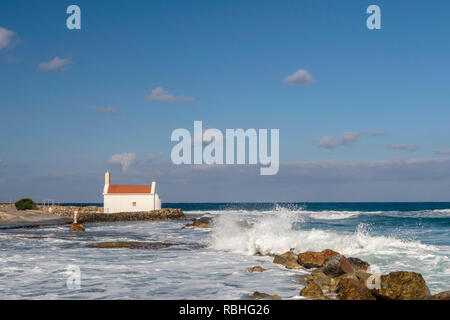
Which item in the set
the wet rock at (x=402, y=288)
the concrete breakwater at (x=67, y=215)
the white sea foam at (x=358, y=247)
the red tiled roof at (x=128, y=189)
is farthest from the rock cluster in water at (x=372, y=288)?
the red tiled roof at (x=128, y=189)

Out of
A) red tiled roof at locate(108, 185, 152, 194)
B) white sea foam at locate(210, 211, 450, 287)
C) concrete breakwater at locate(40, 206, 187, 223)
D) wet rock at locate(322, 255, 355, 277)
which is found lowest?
concrete breakwater at locate(40, 206, 187, 223)

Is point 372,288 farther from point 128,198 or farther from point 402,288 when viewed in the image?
point 128,198

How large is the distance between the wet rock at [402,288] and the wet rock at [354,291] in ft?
1.04

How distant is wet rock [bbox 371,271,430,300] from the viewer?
985 cm

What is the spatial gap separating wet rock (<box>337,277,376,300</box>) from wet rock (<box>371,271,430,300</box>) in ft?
1.04

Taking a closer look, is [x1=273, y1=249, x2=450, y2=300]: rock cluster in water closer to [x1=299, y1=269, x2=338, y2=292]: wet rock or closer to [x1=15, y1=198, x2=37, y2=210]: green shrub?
[x1=299, y1=269, x2=338, y2=292]: wet rock

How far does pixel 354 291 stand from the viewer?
9.94 metres

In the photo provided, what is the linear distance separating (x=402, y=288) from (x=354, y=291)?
43.2 inches

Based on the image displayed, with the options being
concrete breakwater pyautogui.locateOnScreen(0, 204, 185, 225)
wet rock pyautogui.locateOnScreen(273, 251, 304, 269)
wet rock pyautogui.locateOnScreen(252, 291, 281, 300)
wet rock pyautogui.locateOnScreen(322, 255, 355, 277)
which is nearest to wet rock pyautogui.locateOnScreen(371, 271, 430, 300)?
wet rock pyautogui.locateOnScreen(252, 291, 281, 300)

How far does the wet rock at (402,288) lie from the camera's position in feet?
32.3

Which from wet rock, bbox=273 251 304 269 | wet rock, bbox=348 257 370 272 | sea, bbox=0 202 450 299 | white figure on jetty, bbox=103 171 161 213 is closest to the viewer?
sea, bbox=0 202 450 299
